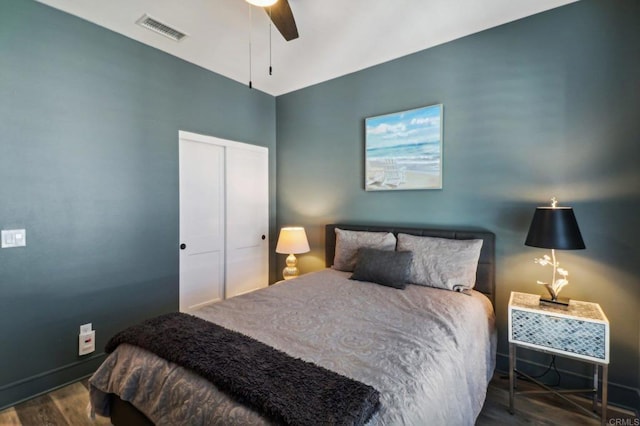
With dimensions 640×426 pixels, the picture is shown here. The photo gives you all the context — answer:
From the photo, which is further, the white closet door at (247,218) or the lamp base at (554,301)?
the white closet door at (247,218)

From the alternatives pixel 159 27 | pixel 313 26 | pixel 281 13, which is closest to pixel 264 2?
pixel 281 13

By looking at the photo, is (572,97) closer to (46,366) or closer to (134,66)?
(134,66)

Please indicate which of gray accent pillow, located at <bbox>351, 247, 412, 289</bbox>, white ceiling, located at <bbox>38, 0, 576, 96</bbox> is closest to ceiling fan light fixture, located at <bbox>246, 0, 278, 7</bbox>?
white ceiling, located at <bbox>38, 0, 576, 96</bbox>

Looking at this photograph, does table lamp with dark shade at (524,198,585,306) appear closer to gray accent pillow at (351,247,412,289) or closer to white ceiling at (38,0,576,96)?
gray accent pillow at (351,247,412,289)

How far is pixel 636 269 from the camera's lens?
1993mm

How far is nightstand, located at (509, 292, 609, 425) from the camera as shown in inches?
67.9

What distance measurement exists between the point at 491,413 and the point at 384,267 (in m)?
1.19

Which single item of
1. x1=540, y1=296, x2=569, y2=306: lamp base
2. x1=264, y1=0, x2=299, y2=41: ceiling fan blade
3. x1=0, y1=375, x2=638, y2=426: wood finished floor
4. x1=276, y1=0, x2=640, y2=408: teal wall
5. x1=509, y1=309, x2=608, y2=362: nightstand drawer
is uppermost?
x1=264, y1=0, x2=299, y2=41: ceiling fan blade

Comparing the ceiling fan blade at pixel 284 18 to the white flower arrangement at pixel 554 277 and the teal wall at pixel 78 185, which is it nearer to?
the teal wall at pixel 78 185

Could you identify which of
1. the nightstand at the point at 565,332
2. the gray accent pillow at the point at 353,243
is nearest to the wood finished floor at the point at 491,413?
the nightstand at the point at 565,332

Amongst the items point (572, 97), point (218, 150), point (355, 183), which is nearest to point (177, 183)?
point (218, 150)

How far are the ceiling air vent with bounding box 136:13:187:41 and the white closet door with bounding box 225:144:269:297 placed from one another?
3.91ft

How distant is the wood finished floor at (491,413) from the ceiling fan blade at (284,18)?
292cm

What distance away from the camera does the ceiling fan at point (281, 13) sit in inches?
73.0
